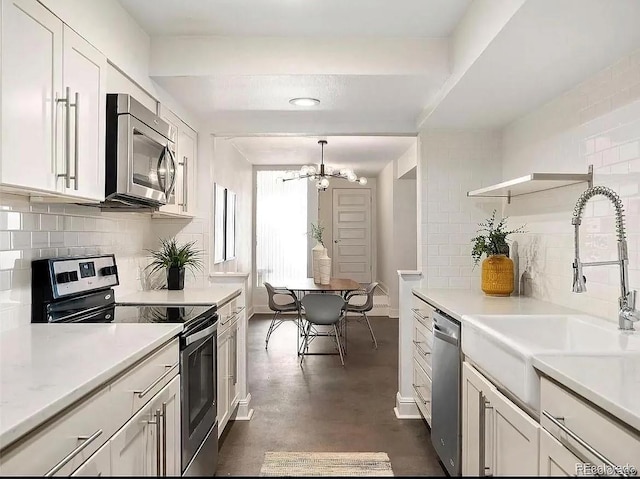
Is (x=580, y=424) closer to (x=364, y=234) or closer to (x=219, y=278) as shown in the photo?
(x=219, y=278)

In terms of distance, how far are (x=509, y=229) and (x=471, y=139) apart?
70 centimetres

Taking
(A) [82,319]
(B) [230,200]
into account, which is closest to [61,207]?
(A) [82,319]

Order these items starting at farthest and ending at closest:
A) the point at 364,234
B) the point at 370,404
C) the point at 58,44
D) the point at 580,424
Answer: the point at 364,234
the point at 370,404
the point at 58,44
the point at 580,424

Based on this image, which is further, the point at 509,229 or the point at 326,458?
the point at 509,229

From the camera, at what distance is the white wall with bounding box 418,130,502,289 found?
3688 millimetres

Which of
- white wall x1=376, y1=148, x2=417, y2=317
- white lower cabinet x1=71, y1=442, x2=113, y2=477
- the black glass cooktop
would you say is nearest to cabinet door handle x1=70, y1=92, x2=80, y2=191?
the black glass cooktop

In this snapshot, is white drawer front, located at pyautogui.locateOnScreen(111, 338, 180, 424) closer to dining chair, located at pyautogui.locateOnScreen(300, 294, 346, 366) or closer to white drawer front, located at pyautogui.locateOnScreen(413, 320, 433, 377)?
white drawer front, located at pyautogui.locateOnScreen(413, 320, 433, 377)

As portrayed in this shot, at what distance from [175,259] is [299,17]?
1.78m

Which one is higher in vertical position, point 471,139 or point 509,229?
point 471,139

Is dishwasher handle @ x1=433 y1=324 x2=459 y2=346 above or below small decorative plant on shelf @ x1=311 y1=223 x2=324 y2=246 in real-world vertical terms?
below

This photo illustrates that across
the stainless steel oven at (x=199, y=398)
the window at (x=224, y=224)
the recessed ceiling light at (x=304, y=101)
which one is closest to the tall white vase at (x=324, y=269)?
the window at (x=224, y=224)

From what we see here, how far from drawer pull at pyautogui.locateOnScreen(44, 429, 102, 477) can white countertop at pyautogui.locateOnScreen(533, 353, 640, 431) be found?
123 centimetres

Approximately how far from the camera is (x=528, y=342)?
206cm

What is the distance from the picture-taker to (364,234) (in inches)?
355
